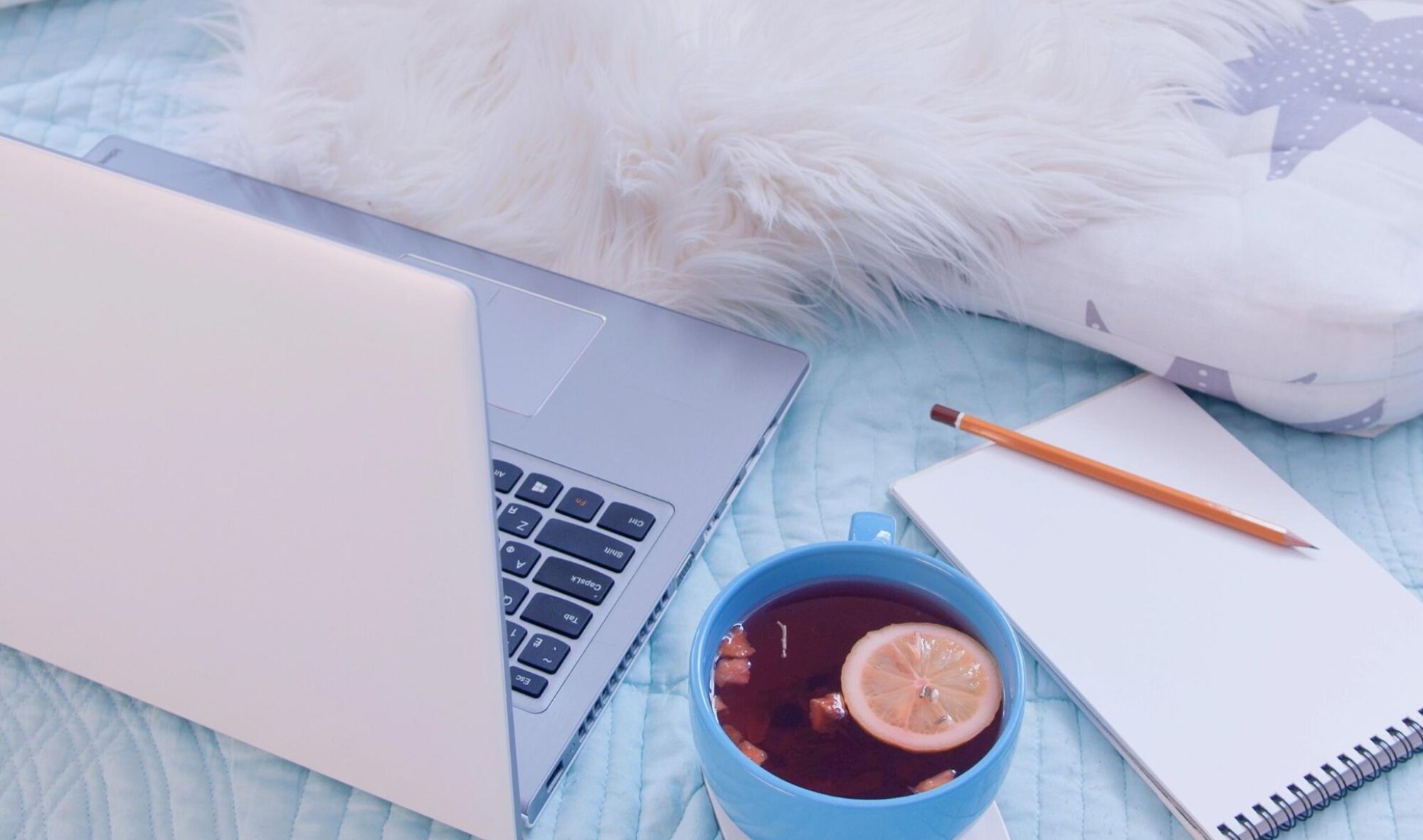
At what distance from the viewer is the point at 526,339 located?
501 millimetres

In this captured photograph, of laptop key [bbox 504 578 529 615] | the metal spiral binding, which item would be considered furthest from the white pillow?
laptop key [bbox 504 578 529 615]

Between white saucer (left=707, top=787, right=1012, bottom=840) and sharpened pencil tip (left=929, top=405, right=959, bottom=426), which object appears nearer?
white saucer (left=707, top=787, right=1012, bottom=840)

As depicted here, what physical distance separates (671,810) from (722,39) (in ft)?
1.14

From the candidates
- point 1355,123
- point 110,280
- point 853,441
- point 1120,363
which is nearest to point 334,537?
point 110,280

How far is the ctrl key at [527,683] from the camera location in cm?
38

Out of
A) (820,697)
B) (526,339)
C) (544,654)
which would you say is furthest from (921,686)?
(526,339)

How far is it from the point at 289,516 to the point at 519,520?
0.48 ft

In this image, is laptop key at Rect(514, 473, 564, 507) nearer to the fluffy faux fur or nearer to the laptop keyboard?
the laptop keyboard

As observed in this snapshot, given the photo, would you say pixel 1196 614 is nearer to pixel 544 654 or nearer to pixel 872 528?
pixel 872 528

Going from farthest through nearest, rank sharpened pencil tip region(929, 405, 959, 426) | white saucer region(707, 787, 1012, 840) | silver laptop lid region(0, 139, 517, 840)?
1. sharpened pencil tip region(929, 405, 959, 426)
2. white saucer region(707, 787, 1012, 840)
3. silver laptop lid region(0, 139, 517, 840)

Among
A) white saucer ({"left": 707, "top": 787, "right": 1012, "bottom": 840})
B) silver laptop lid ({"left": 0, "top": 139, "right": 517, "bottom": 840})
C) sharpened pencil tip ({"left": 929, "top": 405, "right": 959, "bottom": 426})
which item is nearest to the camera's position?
silver laptop lid ({"left": 0, "top": 139, "right": 517, "bottom": 840})

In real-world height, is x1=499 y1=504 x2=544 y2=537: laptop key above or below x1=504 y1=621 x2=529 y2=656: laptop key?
above

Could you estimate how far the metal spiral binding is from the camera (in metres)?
0.36

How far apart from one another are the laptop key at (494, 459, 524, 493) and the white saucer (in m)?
0.14
